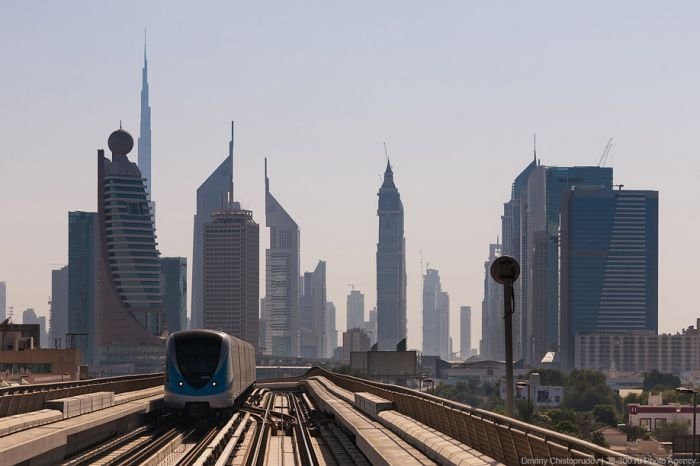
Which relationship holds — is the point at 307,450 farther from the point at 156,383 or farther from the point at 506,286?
the point at 156,383

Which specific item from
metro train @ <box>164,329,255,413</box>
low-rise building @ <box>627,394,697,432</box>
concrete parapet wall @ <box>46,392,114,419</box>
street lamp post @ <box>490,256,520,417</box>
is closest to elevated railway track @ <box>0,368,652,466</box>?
concrete parapet wall @ <box>46,392,114,419</box>

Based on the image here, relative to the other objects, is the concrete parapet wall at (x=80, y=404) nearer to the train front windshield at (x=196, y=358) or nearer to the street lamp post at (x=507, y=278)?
the train front windshield at (x=196, y=358)

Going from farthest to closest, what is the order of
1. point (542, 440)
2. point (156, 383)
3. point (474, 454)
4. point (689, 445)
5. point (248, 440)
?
1. point (689, 445)
2. point (156, 383)
3. point (248, 440)
4. point (474, 454)
5. point (542, 440)

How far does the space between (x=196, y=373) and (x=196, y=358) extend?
573 mm

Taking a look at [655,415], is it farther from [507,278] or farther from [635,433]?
[507,278]

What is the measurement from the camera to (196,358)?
172 feet

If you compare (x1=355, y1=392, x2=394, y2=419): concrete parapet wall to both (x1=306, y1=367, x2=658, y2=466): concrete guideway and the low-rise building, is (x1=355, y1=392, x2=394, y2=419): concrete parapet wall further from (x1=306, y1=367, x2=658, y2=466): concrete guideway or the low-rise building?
the low-rise building

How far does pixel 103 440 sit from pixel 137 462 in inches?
326

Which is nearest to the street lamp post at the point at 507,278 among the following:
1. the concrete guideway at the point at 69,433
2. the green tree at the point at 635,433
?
the concrete guideway at the point at 69,433

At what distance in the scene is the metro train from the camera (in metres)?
52.2

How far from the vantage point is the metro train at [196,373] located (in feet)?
171

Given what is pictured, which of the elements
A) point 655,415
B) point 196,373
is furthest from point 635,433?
point 196,373

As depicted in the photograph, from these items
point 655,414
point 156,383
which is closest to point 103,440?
point 156,383

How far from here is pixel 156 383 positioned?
8044cm
